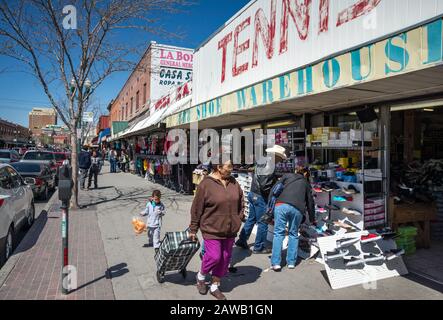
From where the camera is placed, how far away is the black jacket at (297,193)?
5.17m

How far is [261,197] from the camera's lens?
618 centimetres

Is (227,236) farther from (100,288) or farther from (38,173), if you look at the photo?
(38,173)

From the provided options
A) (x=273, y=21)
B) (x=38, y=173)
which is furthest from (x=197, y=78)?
(x=38, y=173)

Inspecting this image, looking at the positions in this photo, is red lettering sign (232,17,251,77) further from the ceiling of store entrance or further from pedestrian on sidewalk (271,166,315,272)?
pedestrian on sidewalk (271,166,315,272)

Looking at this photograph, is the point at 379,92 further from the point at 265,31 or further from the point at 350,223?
the point at 265,31

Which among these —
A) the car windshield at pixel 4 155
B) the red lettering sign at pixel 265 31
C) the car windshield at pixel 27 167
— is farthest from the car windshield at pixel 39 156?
the red lettering sign at pixel 265 31

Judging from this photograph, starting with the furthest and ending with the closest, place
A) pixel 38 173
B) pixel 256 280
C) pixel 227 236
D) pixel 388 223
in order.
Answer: pixel 38 173 < pixel 388 223 < pixel 256 280 < pixel 227 236

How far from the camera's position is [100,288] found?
450 cm

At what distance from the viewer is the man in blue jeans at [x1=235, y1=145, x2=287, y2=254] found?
239 inches

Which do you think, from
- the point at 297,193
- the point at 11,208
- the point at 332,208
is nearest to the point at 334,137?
the point at 332,208

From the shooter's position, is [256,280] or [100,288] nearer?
[100,288]

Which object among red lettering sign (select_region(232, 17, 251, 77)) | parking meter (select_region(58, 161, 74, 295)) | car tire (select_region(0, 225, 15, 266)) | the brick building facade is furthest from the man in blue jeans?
the brick building facade

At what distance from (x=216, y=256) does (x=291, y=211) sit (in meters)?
1.54

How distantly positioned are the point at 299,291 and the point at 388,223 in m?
2.58
